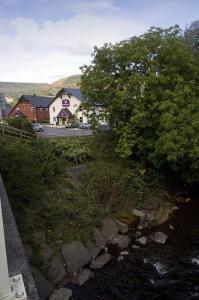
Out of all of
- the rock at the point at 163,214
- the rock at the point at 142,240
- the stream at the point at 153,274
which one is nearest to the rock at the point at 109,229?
the stream at the point at 153,274

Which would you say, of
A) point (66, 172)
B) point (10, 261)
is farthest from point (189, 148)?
point (10, 261)

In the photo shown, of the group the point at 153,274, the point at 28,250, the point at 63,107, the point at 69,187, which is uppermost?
the point at 63,107

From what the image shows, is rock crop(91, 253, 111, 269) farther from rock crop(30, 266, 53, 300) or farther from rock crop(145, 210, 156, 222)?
rock crop(145, 210, 156, 222)

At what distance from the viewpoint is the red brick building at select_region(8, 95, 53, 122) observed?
165ft

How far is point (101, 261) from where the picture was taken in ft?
35.9

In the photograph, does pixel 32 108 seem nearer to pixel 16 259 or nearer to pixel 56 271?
pixel 56 271

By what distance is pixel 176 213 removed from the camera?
15.6 m

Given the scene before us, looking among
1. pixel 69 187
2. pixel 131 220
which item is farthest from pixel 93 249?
pixel 69 187

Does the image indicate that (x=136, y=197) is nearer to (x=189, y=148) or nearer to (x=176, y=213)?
(x=176, y=213)

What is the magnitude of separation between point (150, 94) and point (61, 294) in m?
10.9

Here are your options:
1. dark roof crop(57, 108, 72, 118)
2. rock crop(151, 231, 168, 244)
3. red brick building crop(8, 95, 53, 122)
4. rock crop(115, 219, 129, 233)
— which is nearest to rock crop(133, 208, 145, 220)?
rock crop(115, 219, 129, 233)

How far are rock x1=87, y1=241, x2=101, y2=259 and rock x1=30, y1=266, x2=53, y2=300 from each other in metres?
2.44

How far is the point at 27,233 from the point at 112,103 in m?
9.31

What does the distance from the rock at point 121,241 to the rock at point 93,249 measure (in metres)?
0.98
